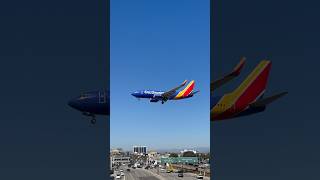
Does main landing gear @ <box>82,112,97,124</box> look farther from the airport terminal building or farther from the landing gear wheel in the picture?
the airport terminal building

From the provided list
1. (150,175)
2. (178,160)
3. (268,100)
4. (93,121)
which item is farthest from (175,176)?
(268,100)

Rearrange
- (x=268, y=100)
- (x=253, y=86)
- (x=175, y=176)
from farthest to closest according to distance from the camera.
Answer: (x=253, y=86), (x=268, y=100), (x=175, y=176)

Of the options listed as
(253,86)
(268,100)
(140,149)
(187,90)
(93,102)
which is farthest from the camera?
(253,86)

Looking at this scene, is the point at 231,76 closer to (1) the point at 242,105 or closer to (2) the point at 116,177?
(1) the point at 242,105

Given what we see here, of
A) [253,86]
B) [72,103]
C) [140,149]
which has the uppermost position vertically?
[253,86]

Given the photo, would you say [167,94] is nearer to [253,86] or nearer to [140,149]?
[140,149]

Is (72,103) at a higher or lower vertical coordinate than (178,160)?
Result: higher

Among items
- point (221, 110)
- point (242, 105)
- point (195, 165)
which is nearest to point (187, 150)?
point (195, 165)

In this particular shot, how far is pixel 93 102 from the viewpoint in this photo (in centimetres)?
815

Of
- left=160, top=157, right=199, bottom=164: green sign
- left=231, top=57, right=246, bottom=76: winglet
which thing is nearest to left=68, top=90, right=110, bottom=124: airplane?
left=160, top=157, right=199, bottom=164: green sign

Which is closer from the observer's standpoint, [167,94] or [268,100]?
[167,94]

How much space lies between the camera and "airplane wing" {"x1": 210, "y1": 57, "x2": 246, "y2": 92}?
336 inches

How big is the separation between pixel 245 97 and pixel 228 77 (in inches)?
29.3

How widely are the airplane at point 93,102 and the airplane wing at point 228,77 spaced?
230 cm
